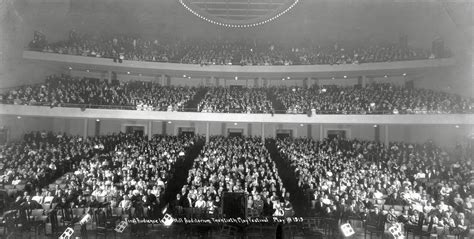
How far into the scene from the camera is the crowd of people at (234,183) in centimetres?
1197

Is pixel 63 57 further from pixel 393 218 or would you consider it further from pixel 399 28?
pixel 399 28

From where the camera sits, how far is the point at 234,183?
1364 centimetres

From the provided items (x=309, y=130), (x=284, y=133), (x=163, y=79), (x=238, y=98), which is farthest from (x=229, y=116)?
(x=309, y=130)

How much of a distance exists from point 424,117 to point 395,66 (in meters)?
4.51

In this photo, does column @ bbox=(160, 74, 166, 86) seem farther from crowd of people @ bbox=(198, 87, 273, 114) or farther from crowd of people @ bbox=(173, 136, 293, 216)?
crowd of people @ bbox=(173, 136, 293, 216)

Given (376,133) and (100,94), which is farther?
(376,133)

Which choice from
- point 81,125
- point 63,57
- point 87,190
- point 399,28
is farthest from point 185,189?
point 399,28

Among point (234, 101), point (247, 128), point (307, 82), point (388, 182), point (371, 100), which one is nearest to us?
point (388, 182)

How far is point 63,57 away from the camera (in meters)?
23.3

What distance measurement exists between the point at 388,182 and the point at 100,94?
17672mm

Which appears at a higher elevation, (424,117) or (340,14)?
(340,14)

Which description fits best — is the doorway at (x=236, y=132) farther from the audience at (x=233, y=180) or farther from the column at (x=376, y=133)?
the column at (x=376, y=133)

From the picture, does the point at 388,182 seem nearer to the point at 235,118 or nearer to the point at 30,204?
the point at 235,118

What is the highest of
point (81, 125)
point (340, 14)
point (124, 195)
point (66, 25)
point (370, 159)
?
point (340, 14)
